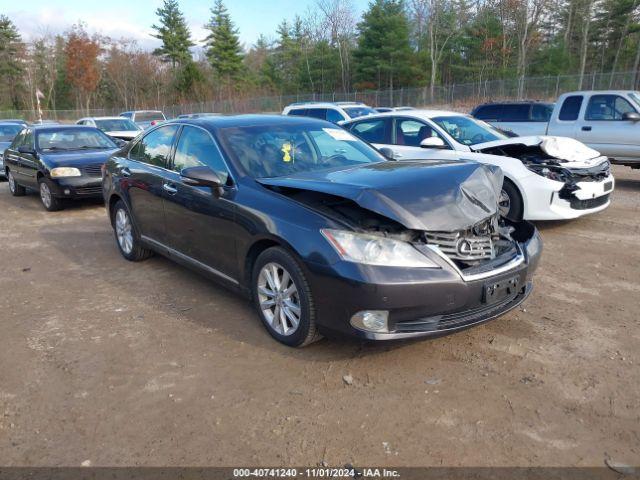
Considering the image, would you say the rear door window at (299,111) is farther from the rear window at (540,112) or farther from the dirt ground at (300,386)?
the dirt ground at (300,386)

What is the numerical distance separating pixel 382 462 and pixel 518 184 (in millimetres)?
4956

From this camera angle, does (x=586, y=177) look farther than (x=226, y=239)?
Yes

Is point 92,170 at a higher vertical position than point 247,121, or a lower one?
lower

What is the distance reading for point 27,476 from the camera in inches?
99.1

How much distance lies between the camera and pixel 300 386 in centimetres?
322

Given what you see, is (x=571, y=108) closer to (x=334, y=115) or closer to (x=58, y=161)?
(x=334, y=115)

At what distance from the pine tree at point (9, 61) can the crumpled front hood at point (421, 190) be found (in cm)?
7353

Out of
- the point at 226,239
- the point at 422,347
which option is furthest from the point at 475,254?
the point at 226,239

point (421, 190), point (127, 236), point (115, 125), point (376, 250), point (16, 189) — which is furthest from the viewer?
point (115, 125)

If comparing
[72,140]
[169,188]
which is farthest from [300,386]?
[72,140]

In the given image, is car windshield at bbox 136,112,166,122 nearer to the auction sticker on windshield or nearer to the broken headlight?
the broken headlight

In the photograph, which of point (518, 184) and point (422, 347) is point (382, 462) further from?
point (518, 184)

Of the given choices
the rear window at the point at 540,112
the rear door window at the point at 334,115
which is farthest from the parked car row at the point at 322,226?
the rear window at the point at 540,112

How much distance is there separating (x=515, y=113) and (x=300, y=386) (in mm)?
12438
